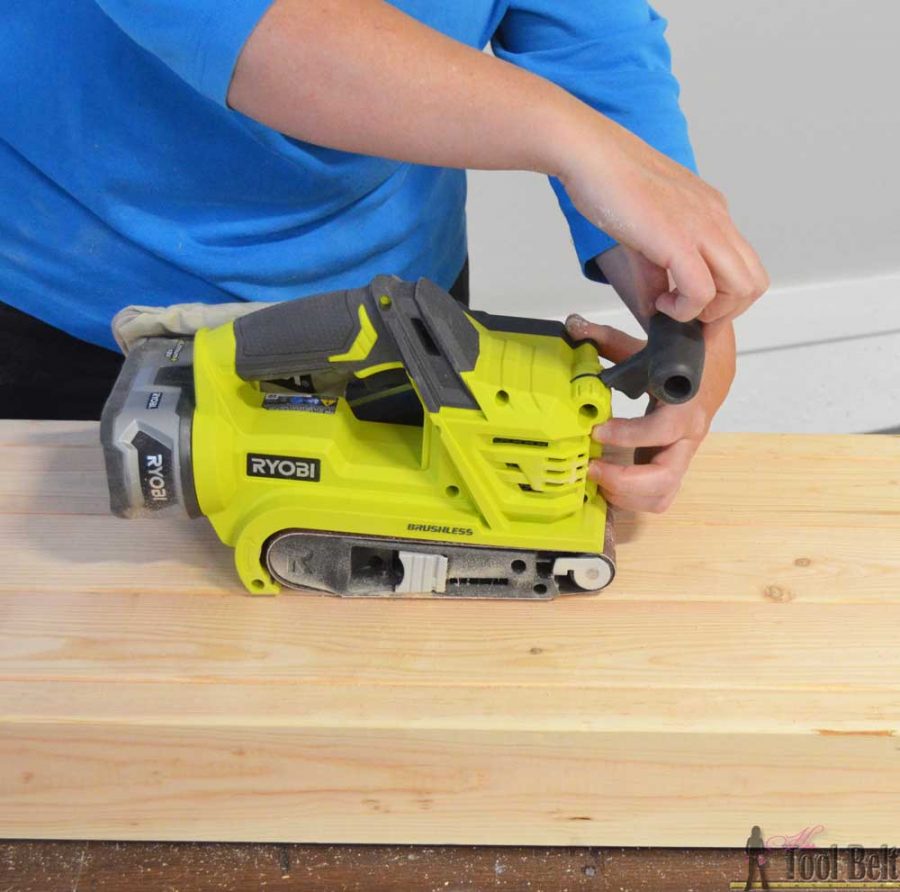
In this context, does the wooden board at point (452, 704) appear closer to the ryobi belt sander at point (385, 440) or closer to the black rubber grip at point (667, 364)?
the ryobi belt sander at point (385, 440)

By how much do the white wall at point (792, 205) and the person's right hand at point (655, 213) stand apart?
1.56 meters

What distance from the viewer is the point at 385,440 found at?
1.32 m

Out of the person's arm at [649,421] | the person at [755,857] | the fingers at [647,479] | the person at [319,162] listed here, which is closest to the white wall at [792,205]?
the person at [319,162]

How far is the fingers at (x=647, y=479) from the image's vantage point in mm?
1281

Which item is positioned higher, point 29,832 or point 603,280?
point 603,280

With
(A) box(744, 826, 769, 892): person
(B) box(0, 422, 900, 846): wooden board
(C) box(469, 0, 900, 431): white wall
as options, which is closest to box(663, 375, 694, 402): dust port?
(B) box(0, 422, 900, 846): wooden board

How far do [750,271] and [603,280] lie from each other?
351 mm

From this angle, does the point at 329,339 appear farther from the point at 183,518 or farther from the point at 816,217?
the point at 816,217

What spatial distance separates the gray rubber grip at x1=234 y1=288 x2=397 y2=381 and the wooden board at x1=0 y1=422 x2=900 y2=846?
28 cm

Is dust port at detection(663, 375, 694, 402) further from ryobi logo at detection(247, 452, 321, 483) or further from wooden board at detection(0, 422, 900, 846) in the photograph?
ryobi logo at detection(247, 452, 321, 483)

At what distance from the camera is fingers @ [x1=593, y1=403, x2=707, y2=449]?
1248 millimetres

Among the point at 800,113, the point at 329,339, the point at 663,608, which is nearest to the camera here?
the point at 329,339

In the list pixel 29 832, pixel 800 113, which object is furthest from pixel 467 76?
pixel 800 113

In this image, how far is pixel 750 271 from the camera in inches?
44.3
